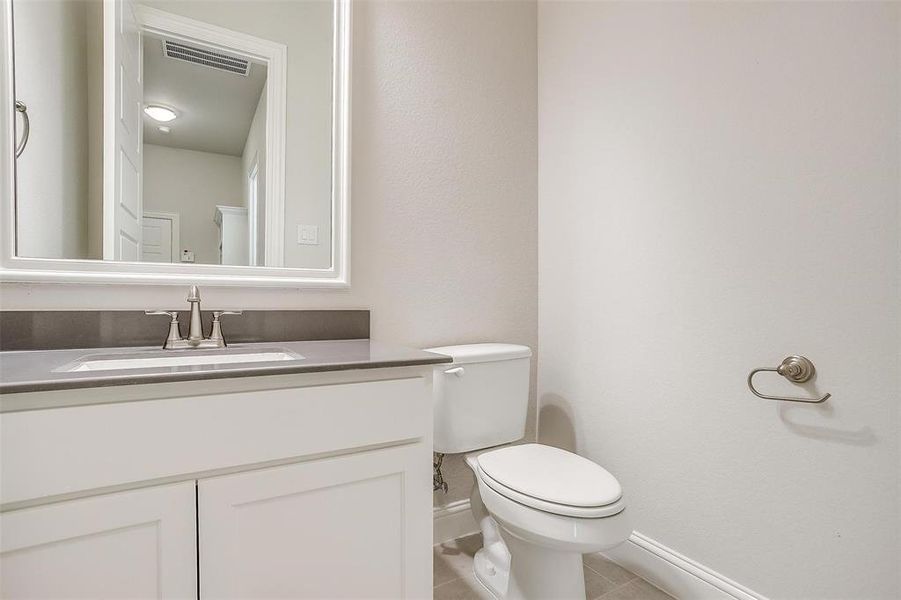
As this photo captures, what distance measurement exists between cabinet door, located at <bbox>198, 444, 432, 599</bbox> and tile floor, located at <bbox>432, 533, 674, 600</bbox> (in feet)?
1.51

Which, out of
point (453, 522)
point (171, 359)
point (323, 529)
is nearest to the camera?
point (323, 529)

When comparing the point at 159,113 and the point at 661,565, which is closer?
the point at 159,113

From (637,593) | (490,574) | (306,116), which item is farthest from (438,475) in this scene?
(306,116)

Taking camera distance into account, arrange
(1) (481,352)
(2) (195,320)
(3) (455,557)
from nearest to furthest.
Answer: (2) (195,320) < (1) (481,352) < (3) (455,557)

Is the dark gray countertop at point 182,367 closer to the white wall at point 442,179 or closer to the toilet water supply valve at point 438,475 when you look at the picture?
the white wall at point 442,179

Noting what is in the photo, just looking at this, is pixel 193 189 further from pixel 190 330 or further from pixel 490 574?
pixel 490 574

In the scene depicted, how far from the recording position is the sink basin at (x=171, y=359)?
1.03 meters

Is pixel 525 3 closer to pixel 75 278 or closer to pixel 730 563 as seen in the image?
pixel 75 278

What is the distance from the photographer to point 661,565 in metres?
1.49

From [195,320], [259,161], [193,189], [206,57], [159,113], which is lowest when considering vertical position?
[195,320]

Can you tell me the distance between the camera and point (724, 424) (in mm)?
1326

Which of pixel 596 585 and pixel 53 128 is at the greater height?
pixel 53 128

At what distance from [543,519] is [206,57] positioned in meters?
1.64

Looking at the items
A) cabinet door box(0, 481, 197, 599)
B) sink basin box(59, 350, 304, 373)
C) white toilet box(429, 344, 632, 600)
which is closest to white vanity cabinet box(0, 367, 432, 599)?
cabinet door box(0, 481, 197, 599)
